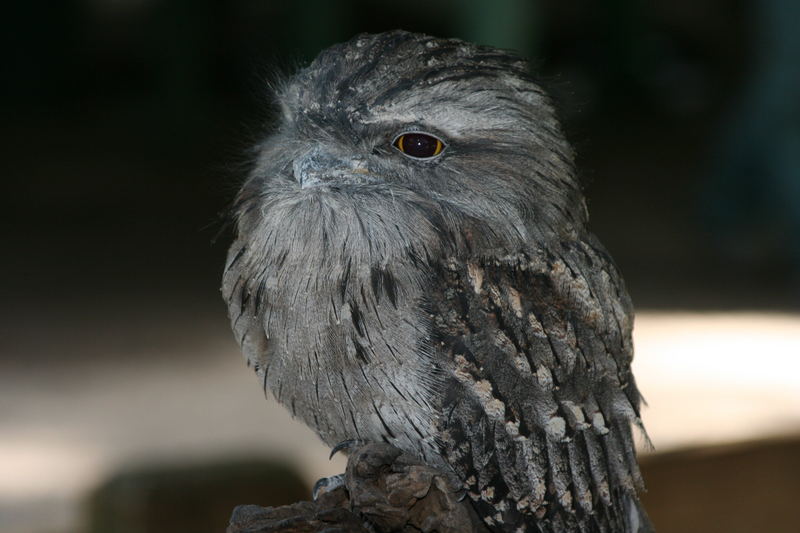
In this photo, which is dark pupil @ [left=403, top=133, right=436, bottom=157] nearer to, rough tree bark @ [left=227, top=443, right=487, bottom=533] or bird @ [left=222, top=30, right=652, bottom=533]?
bird @ [left=222, top=30, right=652, bottom=533]

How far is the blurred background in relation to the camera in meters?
3.16

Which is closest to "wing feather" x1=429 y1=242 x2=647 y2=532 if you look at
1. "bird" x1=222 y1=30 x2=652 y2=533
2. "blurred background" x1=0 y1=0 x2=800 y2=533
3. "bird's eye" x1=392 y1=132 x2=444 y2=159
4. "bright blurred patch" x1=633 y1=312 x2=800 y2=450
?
"bird" x1=222 y1=30 x2=652 y2=533

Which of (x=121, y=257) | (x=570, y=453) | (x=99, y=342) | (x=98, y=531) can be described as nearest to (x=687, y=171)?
(x=121, y=257)

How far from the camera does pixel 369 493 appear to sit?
153cm

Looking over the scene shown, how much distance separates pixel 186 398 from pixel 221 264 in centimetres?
188

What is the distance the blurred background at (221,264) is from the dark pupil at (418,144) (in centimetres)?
33

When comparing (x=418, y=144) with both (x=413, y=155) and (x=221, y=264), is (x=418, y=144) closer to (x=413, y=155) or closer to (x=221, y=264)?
(x=413, y=155)

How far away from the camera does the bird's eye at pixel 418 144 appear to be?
1.58m

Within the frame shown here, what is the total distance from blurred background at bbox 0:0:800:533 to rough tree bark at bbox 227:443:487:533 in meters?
0.58

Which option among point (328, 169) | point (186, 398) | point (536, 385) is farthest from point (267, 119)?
point (186, 398)

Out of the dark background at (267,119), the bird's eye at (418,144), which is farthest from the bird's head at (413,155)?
the dark background at (267,119)

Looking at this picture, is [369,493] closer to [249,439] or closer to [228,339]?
[249,439]

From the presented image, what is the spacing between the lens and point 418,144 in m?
1.59

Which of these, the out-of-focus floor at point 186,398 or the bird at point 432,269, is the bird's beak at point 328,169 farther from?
the out-of-focus floor at point 186,398
